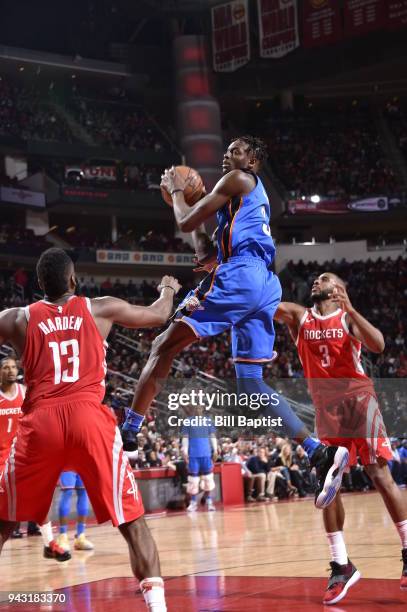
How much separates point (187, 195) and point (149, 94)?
30.3 metres

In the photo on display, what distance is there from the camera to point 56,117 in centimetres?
3312

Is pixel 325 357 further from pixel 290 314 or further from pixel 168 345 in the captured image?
pixel 168 345

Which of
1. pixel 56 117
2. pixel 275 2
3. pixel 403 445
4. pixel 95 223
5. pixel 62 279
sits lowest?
pixel 403 445

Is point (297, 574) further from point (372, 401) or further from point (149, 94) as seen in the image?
point (149, 94)

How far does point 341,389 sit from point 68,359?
2530mm

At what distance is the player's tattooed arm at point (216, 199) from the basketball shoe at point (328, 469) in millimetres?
1845

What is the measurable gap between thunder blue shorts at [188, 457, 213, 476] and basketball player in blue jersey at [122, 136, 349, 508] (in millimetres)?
8224

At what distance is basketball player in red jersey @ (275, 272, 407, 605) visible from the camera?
5859 millimetres

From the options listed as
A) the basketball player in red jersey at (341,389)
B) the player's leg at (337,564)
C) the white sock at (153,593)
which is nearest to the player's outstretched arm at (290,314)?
the basketball player in red jersey at (341,389)

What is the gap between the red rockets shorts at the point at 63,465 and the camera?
4.16m

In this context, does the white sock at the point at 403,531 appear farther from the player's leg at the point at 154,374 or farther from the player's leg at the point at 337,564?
the player's leg at the point at 154,374

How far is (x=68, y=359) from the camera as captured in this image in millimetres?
4309

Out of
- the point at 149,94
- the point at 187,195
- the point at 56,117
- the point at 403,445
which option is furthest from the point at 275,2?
the point at 187,195

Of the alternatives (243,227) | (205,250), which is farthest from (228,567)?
(243,227)
